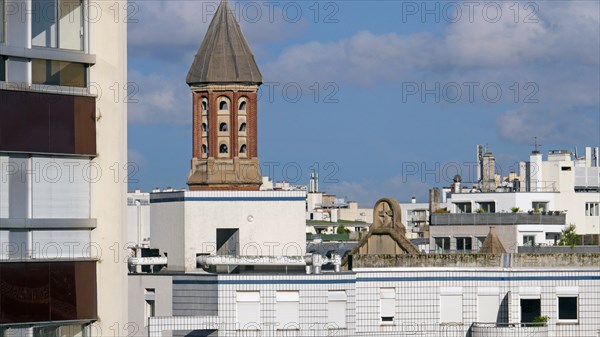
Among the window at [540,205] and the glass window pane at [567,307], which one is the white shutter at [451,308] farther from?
the window at [540,205]

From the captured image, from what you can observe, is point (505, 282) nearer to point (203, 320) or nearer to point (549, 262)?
point (549, 262)

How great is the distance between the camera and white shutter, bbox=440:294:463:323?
140 ft

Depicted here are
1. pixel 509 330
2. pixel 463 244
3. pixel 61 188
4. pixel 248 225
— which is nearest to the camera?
pixel 61 188

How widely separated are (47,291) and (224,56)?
44239 mm

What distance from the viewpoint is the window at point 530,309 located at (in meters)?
43.0

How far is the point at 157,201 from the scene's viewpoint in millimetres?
45594

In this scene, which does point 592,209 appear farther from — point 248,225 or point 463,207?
point 248,225

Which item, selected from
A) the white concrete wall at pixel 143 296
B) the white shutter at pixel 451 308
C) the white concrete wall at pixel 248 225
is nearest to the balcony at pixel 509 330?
the white shutter at pixel 451 308

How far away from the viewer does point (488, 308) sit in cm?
4291

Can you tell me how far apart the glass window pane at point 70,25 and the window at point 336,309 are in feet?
80.5

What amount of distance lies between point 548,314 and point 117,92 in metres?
29.8

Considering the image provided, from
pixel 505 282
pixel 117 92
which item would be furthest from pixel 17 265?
pixel 505 282

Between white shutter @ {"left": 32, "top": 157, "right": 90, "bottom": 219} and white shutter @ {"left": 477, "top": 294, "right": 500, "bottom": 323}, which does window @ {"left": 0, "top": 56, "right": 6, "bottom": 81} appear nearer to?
white shutter @ {"left": 32, "top": 157, "right": 90, "bottom": 219}

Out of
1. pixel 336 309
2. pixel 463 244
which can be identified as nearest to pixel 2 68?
pixel 336 309
